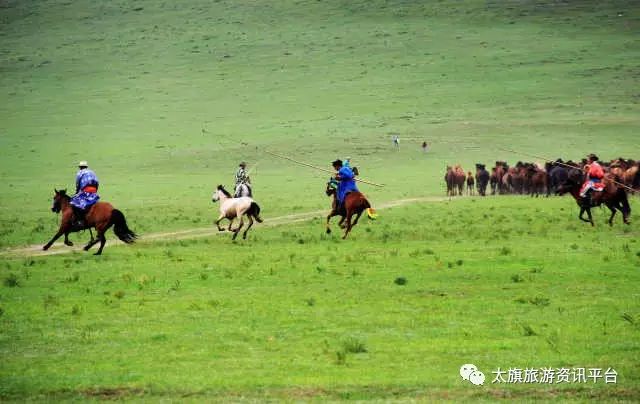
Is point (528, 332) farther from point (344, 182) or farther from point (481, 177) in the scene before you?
point (481, 177)

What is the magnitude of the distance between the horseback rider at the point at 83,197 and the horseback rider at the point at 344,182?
521 cm

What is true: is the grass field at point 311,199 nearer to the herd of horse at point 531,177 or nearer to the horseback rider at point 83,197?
the horseback rider at point 83,197

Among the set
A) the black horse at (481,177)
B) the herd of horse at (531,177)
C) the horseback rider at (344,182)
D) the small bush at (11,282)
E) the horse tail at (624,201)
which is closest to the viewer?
the small bush at (11,282)

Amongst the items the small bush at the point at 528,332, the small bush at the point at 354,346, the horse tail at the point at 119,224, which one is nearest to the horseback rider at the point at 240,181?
the horse tail at the point at 119,224

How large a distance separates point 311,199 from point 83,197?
2105 centimetres

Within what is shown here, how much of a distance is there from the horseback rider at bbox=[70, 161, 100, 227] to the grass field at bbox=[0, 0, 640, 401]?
71 centimetres

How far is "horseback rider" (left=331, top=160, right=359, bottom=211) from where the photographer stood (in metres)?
22.6

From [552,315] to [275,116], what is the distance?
186 feet

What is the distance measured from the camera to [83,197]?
1980cm

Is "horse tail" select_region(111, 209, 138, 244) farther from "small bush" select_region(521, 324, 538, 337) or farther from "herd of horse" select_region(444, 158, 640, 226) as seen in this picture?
"herd of horse" select_region(444, 158, 640, 226)

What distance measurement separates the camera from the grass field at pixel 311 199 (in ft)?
33.5

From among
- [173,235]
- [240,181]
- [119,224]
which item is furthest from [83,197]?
[173,235]

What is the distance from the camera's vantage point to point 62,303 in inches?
547

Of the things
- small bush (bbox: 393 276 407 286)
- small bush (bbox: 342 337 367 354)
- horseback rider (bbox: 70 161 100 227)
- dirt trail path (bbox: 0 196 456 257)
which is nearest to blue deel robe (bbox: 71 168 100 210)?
horseback rider (bbox: 70 161 100 227)
